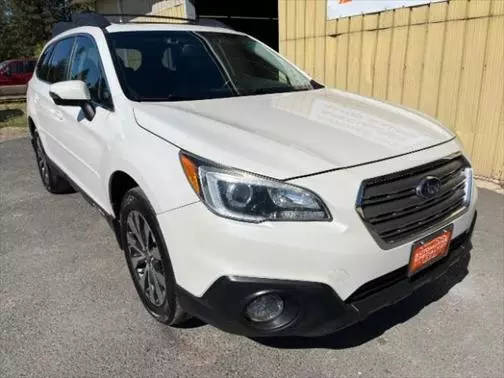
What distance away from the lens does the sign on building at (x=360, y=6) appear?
555 cm

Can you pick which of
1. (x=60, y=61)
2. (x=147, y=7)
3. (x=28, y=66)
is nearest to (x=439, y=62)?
(x=60, y=61)

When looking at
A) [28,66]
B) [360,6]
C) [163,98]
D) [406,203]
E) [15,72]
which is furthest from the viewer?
[28,66]

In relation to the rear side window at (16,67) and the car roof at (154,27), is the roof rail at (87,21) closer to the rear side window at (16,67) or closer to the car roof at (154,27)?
the car roof at (154,27)

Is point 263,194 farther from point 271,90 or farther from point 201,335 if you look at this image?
point 271,90

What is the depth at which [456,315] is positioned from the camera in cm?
280

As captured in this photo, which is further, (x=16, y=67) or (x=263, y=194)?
(x=16, y=67)

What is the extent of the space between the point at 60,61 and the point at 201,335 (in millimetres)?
2945

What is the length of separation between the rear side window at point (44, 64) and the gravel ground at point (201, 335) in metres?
2.02

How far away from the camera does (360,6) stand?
19.9 feet

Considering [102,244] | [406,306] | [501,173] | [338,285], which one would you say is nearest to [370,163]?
[338,285]

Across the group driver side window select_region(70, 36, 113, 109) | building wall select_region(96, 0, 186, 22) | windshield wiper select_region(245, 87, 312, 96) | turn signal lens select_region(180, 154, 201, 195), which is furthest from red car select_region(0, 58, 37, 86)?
turn signal lens select_region(180, 154, 201, 195)

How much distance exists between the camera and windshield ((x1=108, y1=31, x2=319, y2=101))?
2912 millimetres

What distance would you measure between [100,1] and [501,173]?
15.9m

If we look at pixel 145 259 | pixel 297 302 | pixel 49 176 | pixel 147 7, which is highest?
pixel 147 7
